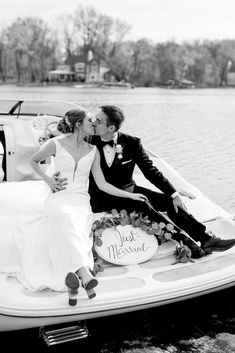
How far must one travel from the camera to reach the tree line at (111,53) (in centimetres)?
7719

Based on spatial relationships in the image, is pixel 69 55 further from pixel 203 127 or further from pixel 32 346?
pixel 32 346

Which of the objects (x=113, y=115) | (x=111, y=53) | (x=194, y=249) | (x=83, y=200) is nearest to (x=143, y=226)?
(x=194, y=249)

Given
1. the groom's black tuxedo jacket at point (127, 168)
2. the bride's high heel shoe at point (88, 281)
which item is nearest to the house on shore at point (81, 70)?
the groom's black tuxedo jacket at point (127, 168)

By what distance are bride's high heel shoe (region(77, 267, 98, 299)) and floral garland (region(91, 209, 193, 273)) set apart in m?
0.64

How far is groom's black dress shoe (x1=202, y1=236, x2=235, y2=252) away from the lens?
158 inches

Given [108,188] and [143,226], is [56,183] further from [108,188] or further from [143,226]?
[143,226]

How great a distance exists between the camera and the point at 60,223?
11.3 ft

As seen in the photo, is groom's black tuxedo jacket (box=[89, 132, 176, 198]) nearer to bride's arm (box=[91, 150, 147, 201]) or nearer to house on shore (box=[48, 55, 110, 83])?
bride's arm (box=[91, 150, 147, 201])

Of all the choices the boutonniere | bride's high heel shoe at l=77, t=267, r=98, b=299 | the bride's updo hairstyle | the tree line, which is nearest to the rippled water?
the boutonniere

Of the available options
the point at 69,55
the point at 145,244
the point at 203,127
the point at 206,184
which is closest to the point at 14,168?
the point at 145,244

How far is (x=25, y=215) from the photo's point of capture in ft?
12.5

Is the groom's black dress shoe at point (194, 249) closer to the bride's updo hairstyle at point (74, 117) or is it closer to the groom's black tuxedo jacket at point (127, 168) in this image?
the groom's black tuxedo jacket at point (127, 168)

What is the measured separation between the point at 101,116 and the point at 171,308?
1720mm

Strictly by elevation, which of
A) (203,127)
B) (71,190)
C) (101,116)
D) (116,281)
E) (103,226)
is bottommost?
(203,127)
